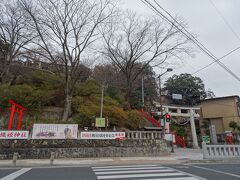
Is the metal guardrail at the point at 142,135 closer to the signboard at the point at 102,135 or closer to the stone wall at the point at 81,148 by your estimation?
the stone wall at the point at 81,148

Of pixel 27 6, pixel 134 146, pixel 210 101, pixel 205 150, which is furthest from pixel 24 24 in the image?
pixel 210 101

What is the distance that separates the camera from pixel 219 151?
1541cm

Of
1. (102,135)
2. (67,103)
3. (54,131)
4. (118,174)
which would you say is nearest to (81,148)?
(102,135)

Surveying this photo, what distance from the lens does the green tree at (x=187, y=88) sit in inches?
1634

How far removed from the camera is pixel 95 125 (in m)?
17.7

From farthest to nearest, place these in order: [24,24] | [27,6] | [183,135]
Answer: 1. [183,135]
2. [24,24]
3. [27,6]

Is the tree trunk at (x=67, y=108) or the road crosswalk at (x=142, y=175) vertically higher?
the tree trunk at (x=67, y=108)

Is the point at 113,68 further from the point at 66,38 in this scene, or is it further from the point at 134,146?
the point at 134,146

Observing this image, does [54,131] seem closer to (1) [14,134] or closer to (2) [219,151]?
(1) [14,134]

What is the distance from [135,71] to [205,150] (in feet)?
50.8

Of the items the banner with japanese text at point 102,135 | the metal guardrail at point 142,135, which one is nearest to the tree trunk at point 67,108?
the banner with japanese text at point 102,135

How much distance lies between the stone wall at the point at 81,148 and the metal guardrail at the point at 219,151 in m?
3.60

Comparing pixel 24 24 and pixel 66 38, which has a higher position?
pixel 24 24

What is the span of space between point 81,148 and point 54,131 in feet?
7.86
